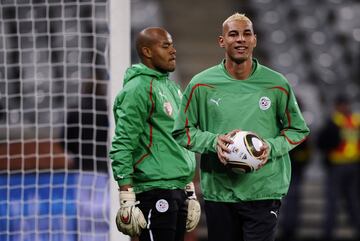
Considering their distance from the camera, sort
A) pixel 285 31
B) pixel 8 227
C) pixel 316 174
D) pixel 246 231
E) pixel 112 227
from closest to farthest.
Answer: pixel 246 231 → pixel 112 227 → pixel 8 227 → pixel 316 174 → pixel 285 31

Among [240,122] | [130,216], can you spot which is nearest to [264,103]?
[240,122]

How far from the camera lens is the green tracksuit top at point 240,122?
5.87m

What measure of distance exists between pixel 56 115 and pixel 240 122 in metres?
2.60

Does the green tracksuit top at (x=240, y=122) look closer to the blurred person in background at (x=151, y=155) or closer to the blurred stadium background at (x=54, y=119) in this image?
the blurred person in background at (x=151, y=155)

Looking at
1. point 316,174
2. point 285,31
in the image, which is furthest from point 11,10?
point 285,31

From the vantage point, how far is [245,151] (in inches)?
221

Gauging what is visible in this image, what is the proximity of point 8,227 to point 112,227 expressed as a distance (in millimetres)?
992

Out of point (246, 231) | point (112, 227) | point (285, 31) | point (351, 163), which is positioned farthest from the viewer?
point (285, 31)

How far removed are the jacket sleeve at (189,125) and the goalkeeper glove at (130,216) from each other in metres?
0.46

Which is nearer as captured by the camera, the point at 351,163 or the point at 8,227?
the point at 8,227

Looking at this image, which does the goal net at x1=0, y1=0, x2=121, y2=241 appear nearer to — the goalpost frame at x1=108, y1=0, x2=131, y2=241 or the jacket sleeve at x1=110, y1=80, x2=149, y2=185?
the goalpost frame at x1=108, y1=0, x2=131, y2=241

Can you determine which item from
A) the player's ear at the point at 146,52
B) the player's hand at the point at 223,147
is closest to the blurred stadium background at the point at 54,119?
the player's ear at the point at 146,52

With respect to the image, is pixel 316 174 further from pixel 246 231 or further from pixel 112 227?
pixel 246 231

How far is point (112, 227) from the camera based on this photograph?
7207 millimetres
